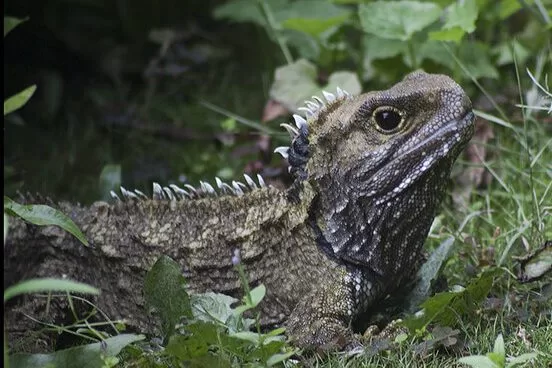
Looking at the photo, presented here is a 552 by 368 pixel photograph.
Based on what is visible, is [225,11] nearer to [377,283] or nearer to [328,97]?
[328,97]

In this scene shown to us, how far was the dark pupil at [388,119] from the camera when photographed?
4.60 m

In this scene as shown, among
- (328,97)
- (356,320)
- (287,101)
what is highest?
(328,97)

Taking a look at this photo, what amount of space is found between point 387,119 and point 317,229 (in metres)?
0.65

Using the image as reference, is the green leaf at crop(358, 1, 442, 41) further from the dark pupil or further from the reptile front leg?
the reptile front leg

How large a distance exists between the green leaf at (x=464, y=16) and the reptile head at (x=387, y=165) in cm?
173

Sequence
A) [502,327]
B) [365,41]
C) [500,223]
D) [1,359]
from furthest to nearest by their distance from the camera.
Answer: [365,41]
[500,223]
[502,327]
[1,359]

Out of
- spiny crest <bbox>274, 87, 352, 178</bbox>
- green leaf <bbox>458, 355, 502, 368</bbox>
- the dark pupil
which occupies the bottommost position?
green leaf <bbox>458, 355, 502, 368</bbox>

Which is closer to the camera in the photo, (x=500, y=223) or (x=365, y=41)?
(x=500, y=223)

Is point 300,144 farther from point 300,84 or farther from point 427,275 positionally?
point 300,84

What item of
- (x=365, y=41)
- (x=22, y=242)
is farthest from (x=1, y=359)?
(x=365, y=41)

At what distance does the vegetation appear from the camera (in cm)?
441

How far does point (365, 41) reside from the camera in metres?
7.65

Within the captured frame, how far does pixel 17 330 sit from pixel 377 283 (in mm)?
1837

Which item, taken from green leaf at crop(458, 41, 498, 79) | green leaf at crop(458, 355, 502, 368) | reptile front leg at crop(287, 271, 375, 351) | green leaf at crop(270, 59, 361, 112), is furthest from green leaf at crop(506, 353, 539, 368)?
green leaf at crop(458, 41, 498, 79)
